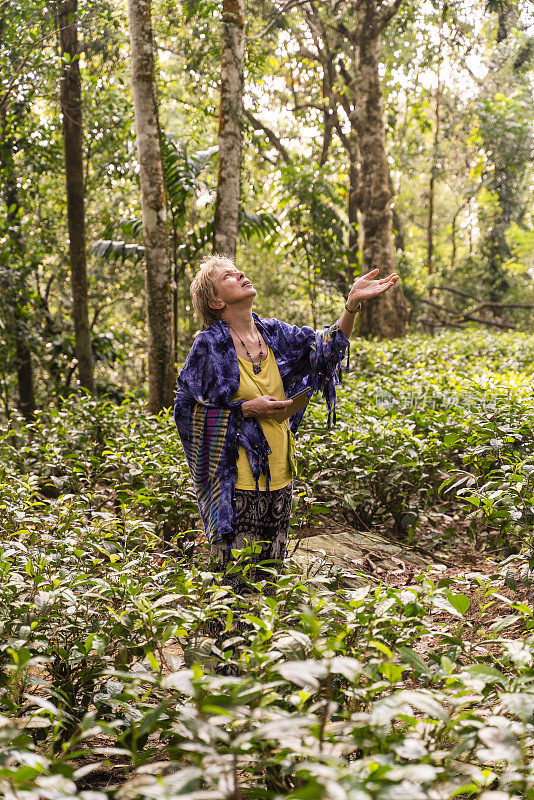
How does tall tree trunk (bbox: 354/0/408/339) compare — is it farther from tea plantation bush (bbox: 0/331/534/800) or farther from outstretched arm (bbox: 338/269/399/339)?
outstretched arm (bbox: 338/269/399/339)

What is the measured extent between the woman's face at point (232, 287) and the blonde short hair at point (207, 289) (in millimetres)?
32

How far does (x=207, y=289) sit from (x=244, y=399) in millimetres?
565

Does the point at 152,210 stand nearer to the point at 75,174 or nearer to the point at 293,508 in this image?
the point at 75,174

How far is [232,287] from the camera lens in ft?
11.0

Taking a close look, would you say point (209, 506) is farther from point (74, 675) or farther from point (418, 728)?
point (418, 728)

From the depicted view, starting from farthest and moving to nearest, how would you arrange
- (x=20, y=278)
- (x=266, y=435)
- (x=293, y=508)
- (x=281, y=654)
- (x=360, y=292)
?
(x=20, y=278)
(x=293, y=508)
(x=266, y=435)
(x=360, y=292)
(x=281, y=654)

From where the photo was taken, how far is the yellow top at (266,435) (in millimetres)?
3223

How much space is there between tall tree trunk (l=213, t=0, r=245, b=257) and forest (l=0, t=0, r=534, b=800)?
22mm

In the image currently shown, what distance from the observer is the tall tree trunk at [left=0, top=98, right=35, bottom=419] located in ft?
30.3

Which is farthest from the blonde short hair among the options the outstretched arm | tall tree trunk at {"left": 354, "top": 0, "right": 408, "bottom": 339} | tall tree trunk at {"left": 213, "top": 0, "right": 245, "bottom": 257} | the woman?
tall tree trunk at {"left": 354, "top": 0, "right": 408, "bottom": 339}

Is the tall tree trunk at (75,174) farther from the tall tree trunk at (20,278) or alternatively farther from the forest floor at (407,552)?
the forest floor at (407,552)

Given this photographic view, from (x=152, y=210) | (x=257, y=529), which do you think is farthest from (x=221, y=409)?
(x=152, y=210)

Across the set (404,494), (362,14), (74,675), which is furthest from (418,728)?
(362,14)

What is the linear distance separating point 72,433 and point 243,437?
3.22 metres
